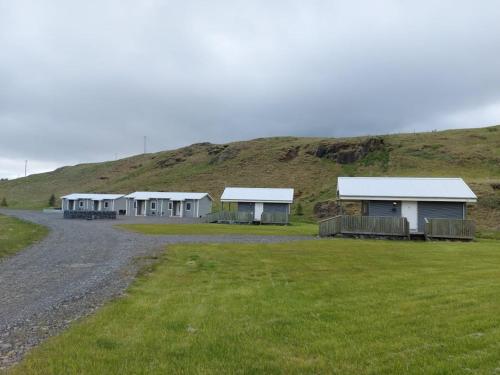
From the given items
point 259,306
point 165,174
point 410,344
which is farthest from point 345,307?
point 165,174

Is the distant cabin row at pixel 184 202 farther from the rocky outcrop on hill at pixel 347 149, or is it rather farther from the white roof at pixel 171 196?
the rocky outcrop on hill at pixel 347 149

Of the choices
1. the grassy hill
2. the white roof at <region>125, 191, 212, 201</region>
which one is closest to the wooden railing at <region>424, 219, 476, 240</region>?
the grassy hill

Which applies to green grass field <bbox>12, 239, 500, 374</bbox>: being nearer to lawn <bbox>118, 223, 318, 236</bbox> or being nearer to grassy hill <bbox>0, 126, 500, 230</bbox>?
lawn <bbox>118, 223, 318, 236</bbox>

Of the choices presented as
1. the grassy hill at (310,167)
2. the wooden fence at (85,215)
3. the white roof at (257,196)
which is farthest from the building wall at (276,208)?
the wooden fence at (85,215)

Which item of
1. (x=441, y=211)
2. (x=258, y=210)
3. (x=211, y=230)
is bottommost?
(x=211, y=230)

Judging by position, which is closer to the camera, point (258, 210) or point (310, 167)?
point (258, 210)

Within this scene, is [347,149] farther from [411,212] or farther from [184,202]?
[411,212]

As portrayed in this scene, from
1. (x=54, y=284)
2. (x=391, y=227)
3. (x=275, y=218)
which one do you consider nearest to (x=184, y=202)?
(x=275, y=218)

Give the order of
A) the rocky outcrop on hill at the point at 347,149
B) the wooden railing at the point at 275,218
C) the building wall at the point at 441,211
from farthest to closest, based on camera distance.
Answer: the rocky outcrop on hill at the point at 347,149, the wooden railing at the point at 275,218, the building wall at the point at 441,211

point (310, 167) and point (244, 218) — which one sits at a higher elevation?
point (310, 167)

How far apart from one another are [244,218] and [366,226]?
19.5 metres

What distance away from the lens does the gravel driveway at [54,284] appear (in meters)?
6.66

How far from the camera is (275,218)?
44500 mm

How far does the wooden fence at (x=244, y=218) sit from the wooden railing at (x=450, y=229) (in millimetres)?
19312
